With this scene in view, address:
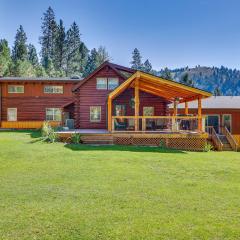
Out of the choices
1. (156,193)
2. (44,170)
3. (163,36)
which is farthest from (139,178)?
(163,36)

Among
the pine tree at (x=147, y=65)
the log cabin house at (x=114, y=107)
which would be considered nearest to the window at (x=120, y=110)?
the log cabin house at (x=114, y=107)

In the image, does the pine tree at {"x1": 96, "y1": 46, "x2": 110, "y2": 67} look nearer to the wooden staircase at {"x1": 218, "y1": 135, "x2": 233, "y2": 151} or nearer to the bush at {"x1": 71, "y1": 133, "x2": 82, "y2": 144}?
the wooden staircase at {"x1": 218, "y1": 135, "x2": 233, "y2": 151}

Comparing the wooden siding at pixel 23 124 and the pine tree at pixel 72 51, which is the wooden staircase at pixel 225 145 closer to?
the wooden siding at pixel 23 124

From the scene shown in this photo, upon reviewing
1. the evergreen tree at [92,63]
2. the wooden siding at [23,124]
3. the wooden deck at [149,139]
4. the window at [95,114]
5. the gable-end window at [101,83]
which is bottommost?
the wooden deck at [149,139]

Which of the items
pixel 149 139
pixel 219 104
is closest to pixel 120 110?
pixel 149 139

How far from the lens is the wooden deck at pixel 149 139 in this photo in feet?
53.7

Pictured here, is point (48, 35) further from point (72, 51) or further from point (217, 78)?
point (217, 78)

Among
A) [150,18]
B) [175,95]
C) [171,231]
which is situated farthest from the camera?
[150,18]

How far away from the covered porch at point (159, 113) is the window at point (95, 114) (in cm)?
138

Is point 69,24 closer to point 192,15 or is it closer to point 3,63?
point 3,63

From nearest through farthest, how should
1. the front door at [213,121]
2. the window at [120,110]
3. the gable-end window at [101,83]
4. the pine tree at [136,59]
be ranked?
1. the window at [120,110]
2. the gable-end window at [101,83]
3. the front door at [213,121]
4. the pine tree at [136,59]

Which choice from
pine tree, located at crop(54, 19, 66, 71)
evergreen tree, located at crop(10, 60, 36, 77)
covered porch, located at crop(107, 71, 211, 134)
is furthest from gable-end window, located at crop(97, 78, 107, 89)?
pine tree, located at crop(54, 19, 66, 71)

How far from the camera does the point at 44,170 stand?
9.09 meters

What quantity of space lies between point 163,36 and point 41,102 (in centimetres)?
1760
